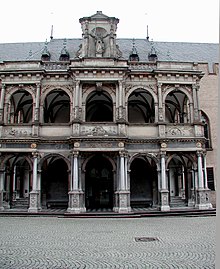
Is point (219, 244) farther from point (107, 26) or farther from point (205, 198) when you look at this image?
point (107, 26)

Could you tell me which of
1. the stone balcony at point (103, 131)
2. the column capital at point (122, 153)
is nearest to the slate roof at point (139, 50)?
the stone balcony at point (103, 131)

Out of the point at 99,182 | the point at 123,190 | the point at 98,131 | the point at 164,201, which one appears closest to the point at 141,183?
the point at 99,182

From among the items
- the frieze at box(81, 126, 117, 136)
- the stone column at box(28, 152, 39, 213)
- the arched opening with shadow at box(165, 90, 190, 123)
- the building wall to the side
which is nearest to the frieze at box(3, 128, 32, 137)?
the stone column at box(28, 152, 39, 213)

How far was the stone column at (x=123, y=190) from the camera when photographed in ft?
68.7

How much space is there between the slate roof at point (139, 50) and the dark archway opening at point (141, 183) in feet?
32.3

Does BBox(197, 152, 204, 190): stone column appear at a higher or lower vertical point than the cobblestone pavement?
higher

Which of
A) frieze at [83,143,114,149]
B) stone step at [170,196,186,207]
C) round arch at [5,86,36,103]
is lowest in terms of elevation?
stone step at [170,196,186,207]

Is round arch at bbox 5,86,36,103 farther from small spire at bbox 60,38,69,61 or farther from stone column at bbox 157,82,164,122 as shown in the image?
stone column at bbox 157,82,164,122

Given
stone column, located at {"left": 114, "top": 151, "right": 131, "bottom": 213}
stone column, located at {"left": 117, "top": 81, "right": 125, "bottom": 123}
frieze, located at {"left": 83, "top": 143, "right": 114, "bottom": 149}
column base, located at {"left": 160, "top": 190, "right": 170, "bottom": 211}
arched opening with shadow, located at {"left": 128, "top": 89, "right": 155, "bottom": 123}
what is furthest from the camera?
arched opening with shadow, located at {"left": 128, "top": 89, "right": 155, "bottom": 123}

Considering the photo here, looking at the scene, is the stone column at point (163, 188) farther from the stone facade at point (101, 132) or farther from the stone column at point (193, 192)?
the stone column at point (193, 192)

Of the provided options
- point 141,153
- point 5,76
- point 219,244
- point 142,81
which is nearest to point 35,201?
point 141,153

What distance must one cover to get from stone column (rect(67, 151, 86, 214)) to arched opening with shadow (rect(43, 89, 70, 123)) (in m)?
6.12

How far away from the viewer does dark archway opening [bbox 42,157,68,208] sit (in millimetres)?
24859

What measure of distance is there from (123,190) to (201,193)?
230 inches
